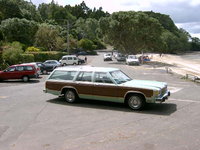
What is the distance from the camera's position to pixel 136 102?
10.7 metres

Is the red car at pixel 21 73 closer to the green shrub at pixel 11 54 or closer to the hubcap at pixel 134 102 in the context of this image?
the green shrub at pixel 11 54

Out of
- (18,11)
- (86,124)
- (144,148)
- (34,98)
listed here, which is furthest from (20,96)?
(18,11)

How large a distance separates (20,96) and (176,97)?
8.02 m

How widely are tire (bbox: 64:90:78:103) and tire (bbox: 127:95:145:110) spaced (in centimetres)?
257

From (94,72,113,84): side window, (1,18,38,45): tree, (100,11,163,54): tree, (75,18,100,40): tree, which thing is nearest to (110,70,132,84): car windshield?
(94,72,113,84): side window

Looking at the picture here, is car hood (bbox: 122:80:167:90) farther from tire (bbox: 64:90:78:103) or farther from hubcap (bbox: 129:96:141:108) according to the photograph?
tire (bbox: 64:90:78:103)

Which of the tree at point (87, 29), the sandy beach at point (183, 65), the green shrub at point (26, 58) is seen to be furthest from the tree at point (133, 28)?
the tree at point (87, 29)

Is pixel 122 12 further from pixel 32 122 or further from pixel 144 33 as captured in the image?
pixel 32 122

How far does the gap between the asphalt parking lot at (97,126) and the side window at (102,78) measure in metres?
1.07

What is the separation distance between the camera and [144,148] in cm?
662

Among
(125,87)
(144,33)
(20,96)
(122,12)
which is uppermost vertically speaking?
(122,12)

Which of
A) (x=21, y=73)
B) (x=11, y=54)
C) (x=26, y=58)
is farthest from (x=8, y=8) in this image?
(x=21, y=73)

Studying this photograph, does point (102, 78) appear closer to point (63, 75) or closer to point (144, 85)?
point (144, 85)

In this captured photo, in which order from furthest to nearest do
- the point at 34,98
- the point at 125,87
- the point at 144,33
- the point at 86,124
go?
the point at 144,33
the point at 34,98
the point at 125,87
the point at 86,124
